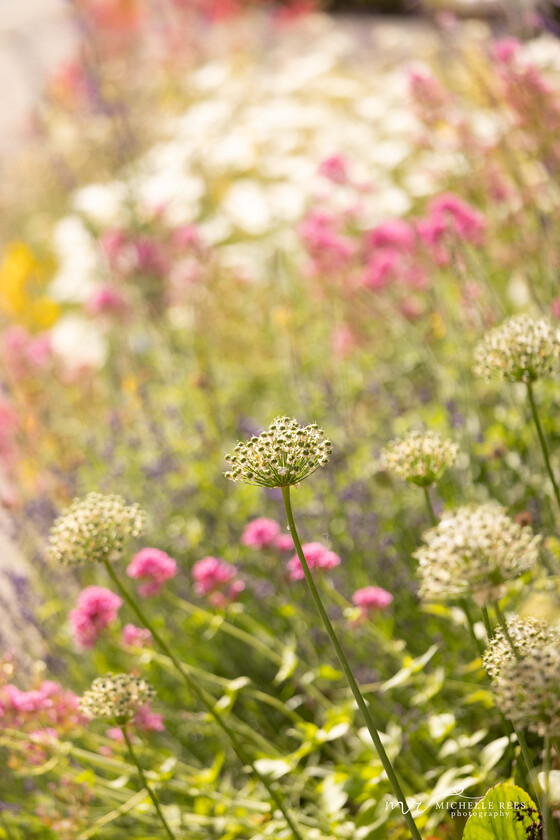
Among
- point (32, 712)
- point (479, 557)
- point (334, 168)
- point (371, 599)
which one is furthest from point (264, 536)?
point (334, 168)

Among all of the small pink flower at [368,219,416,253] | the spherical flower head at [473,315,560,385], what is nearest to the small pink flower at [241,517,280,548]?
the spherical flower head at [473,315,560,385]

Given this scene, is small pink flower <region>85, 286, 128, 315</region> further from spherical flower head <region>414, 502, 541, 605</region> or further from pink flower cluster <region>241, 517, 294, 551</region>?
spherical flower head <region>414, 502, 541, 605</region>

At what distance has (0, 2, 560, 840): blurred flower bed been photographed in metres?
2.29

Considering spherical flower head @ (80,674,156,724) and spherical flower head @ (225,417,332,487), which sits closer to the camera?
spherical flower head @ (225,417,332,487)

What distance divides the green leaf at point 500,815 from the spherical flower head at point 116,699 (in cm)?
74

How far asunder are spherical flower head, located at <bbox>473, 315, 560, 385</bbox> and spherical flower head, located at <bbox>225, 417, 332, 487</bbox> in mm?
537

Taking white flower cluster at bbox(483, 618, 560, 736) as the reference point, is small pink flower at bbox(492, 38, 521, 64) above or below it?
above

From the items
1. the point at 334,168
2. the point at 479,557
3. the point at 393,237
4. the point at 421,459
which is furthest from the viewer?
the point at 334,168

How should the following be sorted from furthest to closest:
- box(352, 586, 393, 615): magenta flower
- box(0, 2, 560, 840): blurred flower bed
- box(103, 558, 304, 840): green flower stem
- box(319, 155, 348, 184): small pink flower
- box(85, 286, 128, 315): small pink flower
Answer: box(85, 286, 128, 315): small pink flower, box(319, 155, 348, 184): small pink flower, box(352, 586, 393, 615): magenta flower, box(0, 2, 560, 840): blurred flower bed, box(103, 558, 304, 840): green flower stem

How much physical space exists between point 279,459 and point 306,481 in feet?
7.91

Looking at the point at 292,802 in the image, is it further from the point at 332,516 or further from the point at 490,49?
the point at 490,49

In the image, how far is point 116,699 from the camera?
5.97 ft

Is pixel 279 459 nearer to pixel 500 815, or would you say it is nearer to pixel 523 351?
pixel 523 351

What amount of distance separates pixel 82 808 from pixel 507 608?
1405 millimetres
